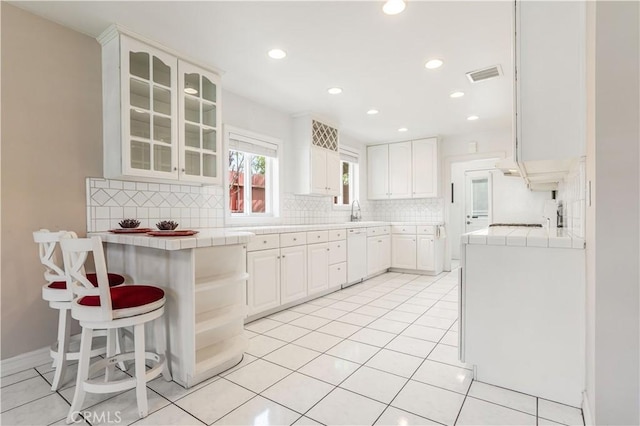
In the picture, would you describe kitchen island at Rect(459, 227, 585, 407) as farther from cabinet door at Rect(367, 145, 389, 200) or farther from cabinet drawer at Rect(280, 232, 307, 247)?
cabinet door at Rect(367, 145, 389, 200)

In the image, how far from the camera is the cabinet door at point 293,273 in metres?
3.35

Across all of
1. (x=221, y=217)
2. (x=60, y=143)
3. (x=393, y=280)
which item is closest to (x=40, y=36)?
(x=60, y=143)

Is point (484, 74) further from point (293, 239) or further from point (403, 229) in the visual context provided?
point (403, 229)

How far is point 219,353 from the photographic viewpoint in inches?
82.9

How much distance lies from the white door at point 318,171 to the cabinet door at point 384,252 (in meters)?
1.50

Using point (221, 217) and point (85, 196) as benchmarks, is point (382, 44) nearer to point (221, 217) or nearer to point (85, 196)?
point (221, 217)

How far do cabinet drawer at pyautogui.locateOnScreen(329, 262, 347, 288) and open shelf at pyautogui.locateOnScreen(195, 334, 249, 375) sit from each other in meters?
1.88

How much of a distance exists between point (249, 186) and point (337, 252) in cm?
141

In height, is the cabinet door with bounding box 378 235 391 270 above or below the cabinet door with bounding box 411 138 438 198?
below

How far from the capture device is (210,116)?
119 inches

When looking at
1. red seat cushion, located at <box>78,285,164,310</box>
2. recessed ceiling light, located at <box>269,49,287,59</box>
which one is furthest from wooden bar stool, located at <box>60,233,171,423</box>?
recessed ceiling light, located at <box>269,49,287,59</box>

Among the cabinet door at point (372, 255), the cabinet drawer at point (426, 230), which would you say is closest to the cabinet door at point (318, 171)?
the cabinet door at point (372, 255)

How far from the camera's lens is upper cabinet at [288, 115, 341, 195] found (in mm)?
4262

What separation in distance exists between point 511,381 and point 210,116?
10.2 feet
